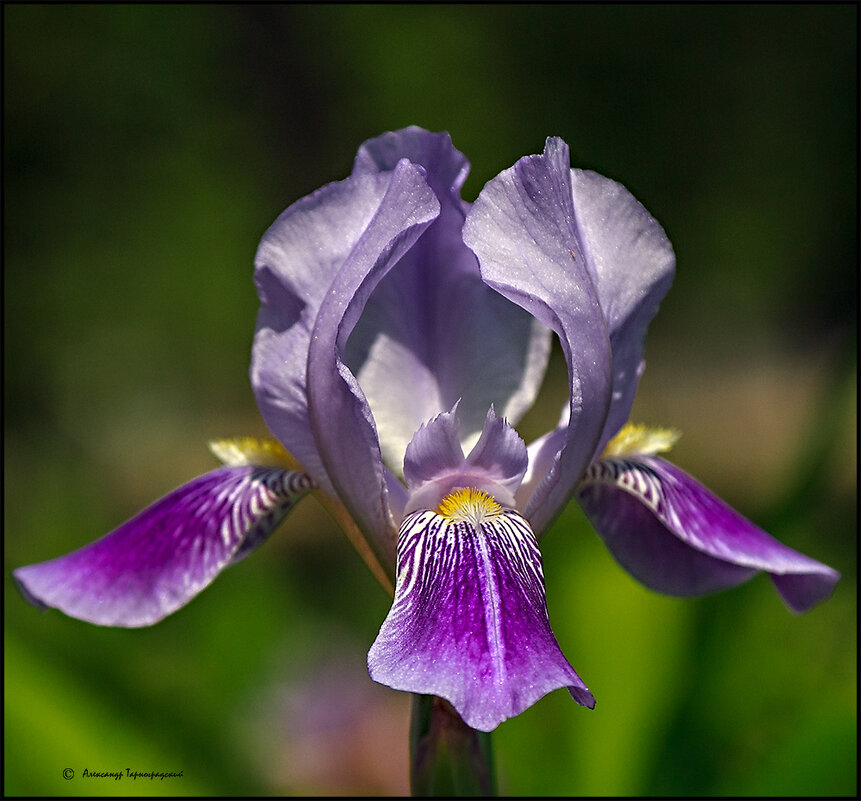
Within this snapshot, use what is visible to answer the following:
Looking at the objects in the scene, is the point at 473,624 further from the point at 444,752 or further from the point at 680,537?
the point at 680,537

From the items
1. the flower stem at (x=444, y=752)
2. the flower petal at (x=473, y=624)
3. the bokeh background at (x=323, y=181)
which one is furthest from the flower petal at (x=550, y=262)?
the bokeh background at (x=323, y=181)

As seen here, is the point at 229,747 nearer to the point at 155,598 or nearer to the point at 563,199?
the point at 155,598

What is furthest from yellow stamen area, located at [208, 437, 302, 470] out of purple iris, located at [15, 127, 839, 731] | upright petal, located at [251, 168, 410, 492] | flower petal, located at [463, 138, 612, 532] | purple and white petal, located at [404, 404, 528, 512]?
flower petal, located at [463, 138, 612, 532]

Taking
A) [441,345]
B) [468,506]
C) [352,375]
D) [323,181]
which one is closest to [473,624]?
[468,506]

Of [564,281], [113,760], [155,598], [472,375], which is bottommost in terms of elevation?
[113,760]

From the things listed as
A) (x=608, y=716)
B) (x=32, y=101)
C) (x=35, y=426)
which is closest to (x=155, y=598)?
(x=608, y=716)

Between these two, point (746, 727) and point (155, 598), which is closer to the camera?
point (155, 598)

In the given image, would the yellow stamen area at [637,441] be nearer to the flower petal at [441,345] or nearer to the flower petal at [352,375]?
the flower petal at [441,345]
